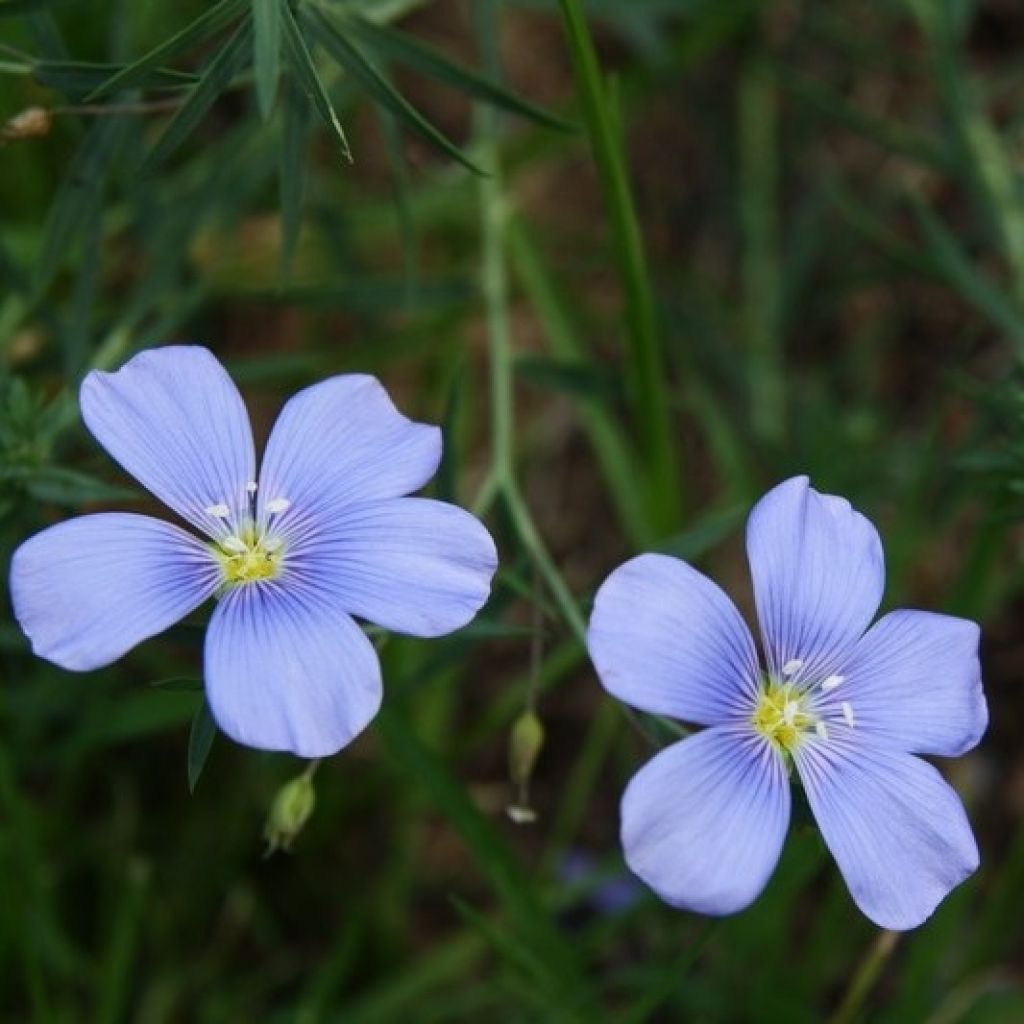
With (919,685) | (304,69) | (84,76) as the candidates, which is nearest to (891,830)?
(919,685)

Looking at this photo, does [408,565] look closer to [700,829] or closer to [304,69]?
[700,829]

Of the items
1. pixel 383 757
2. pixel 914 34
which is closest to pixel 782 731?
pixel 383 757

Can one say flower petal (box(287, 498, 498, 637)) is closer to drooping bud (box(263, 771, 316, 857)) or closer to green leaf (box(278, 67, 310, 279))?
drooping bud (box(263, 771, 316, 857))

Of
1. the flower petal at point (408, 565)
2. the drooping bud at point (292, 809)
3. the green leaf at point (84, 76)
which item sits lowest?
the drooping bud at point (292, 809)

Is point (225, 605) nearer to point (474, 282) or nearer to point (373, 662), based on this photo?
point (373, 662)

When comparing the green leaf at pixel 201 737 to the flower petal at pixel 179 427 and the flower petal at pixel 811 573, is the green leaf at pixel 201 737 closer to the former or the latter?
the flower petal at pixel 179 427

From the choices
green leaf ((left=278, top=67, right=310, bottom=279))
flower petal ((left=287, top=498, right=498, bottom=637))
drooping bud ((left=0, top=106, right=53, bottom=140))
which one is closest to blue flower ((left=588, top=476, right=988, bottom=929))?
flower petal ((left=287, top=498, right=498, bottom=637))

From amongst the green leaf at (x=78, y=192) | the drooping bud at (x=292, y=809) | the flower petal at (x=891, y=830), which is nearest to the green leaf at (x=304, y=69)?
the green leaf at (x=78, y=192)

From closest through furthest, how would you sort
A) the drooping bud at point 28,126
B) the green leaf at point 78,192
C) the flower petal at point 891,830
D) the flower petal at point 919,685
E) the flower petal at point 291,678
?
1. the flower petal at point 291,678
2. the flower petal at point 891,830
3. the flower petal at point 919,685
4. the drooping bud at point 28,126
5. the green leaf at point 78,192
